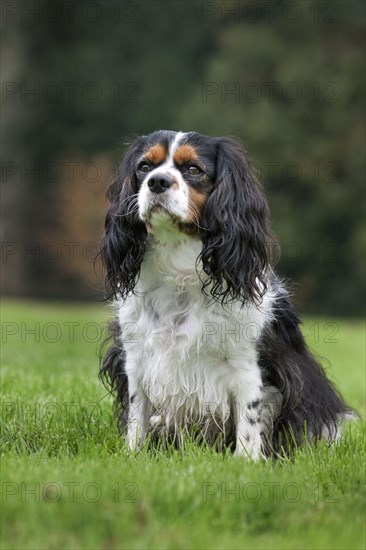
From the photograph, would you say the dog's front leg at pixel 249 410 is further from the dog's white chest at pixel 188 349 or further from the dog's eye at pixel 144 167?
the dog's eye at pixel 144 167

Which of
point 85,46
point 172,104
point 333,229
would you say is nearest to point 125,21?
point 85,46

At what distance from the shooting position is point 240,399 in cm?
497

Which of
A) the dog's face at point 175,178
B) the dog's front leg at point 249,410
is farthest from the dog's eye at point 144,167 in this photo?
the dog's front leg at point 249,410

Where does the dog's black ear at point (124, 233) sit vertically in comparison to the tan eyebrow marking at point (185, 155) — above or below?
below

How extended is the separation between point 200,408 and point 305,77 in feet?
70.4

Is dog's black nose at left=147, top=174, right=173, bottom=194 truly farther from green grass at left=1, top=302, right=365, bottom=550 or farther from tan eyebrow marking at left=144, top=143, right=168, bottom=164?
green grass at left=1, top=302, right=365, bottom=550

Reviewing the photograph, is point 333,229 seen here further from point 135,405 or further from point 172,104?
point 135,405

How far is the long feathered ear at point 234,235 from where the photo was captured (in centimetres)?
486

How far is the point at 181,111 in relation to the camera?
2741 cm

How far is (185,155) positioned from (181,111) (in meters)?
22.9

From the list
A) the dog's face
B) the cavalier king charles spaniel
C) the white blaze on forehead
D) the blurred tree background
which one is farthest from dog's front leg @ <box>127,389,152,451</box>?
the blurred tree background

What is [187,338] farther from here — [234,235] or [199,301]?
[234,235]

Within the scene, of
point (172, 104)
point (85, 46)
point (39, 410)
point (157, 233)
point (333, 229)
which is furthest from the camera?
point (85, 46)

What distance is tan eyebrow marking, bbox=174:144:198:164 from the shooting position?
488 cm
